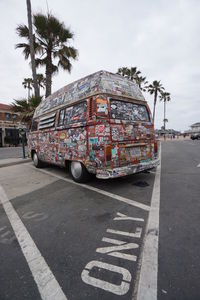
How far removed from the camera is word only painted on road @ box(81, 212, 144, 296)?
1.24 m

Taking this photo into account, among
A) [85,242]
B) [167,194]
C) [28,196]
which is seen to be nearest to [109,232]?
[85,242]

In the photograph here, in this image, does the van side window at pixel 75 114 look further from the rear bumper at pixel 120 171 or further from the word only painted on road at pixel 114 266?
the word only painted on road at pixel 114 266

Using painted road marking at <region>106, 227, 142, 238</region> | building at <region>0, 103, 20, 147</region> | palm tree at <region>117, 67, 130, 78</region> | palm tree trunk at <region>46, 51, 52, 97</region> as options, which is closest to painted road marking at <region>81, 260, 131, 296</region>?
painted road marking at <region>106, 227, 142, 238</region>

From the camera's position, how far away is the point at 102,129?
123 inches

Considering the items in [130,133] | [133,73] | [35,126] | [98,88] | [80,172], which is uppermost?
[133,73]

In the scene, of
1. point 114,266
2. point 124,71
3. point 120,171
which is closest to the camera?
point 114,266

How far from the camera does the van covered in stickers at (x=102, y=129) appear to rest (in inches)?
126

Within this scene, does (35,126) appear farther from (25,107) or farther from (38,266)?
(38,266)

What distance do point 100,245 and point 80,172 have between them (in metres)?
2.36

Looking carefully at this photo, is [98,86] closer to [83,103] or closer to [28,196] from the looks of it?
[83,103]

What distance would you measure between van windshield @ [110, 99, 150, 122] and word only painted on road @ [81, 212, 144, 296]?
2.43 meters

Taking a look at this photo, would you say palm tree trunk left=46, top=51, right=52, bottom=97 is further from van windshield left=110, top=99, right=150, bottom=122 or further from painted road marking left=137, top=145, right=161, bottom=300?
painted road marking left=137, top=145, right=161, bottom=300

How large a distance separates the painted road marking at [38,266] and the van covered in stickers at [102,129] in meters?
1.78

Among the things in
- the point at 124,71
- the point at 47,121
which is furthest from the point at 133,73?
the point at 47,121
